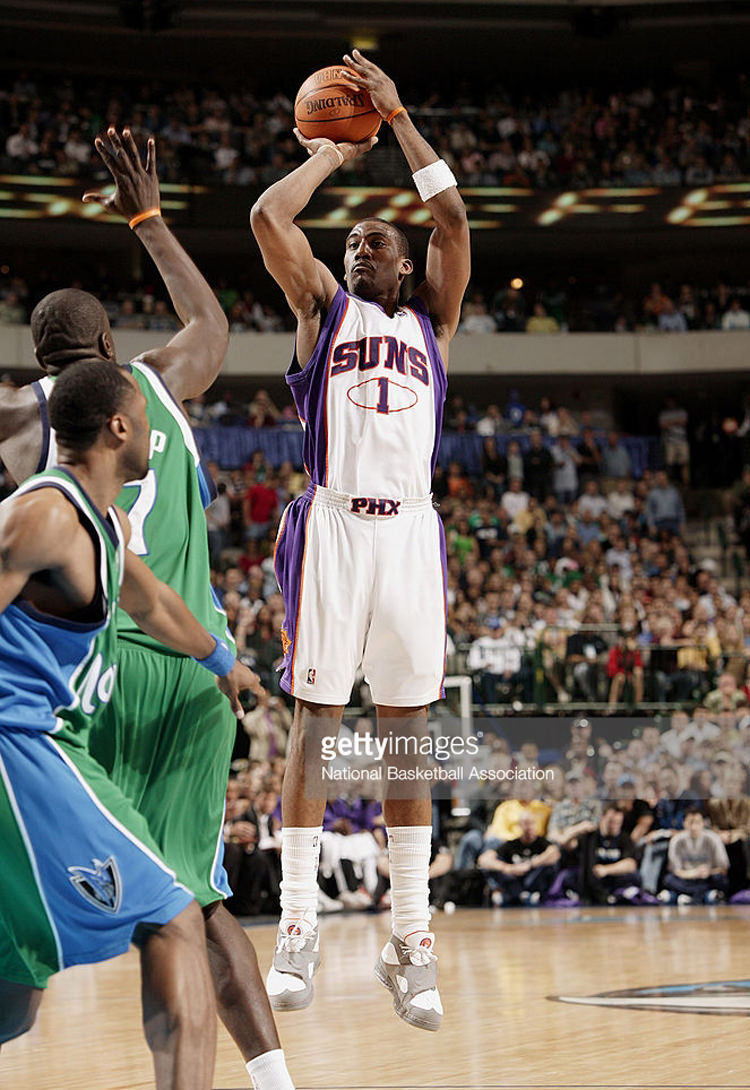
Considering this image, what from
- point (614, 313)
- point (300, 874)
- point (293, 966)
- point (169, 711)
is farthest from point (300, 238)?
point (614, 313)

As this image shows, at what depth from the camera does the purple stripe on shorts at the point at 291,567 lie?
5.47 meters

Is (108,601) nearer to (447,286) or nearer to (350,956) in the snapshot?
(447,286)

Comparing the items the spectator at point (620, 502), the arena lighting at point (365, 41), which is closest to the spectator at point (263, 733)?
the spectator at point (620, 502)

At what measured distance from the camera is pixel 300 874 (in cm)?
536

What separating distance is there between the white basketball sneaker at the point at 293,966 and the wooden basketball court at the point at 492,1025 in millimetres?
483

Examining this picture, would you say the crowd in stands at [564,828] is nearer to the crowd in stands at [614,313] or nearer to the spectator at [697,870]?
the spectator at [697,870]

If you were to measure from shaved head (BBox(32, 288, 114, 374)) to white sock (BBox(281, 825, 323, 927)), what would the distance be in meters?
2.16

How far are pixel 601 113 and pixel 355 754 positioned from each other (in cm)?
1878

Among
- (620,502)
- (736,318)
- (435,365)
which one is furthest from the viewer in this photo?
(736,318)

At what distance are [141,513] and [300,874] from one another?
1.84 metres

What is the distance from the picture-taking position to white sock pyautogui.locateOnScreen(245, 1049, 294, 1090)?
4102 millimetres

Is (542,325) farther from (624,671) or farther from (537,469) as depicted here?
(624,671)

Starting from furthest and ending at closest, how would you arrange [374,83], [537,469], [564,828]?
[537,469] < [564,828] < [374,83]

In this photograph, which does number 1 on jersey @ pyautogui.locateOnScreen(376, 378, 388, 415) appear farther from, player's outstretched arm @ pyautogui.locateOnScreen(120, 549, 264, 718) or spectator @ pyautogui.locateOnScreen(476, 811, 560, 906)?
spectator @ pyautogui.locateOnScreen(476, 811, 560, 906)
